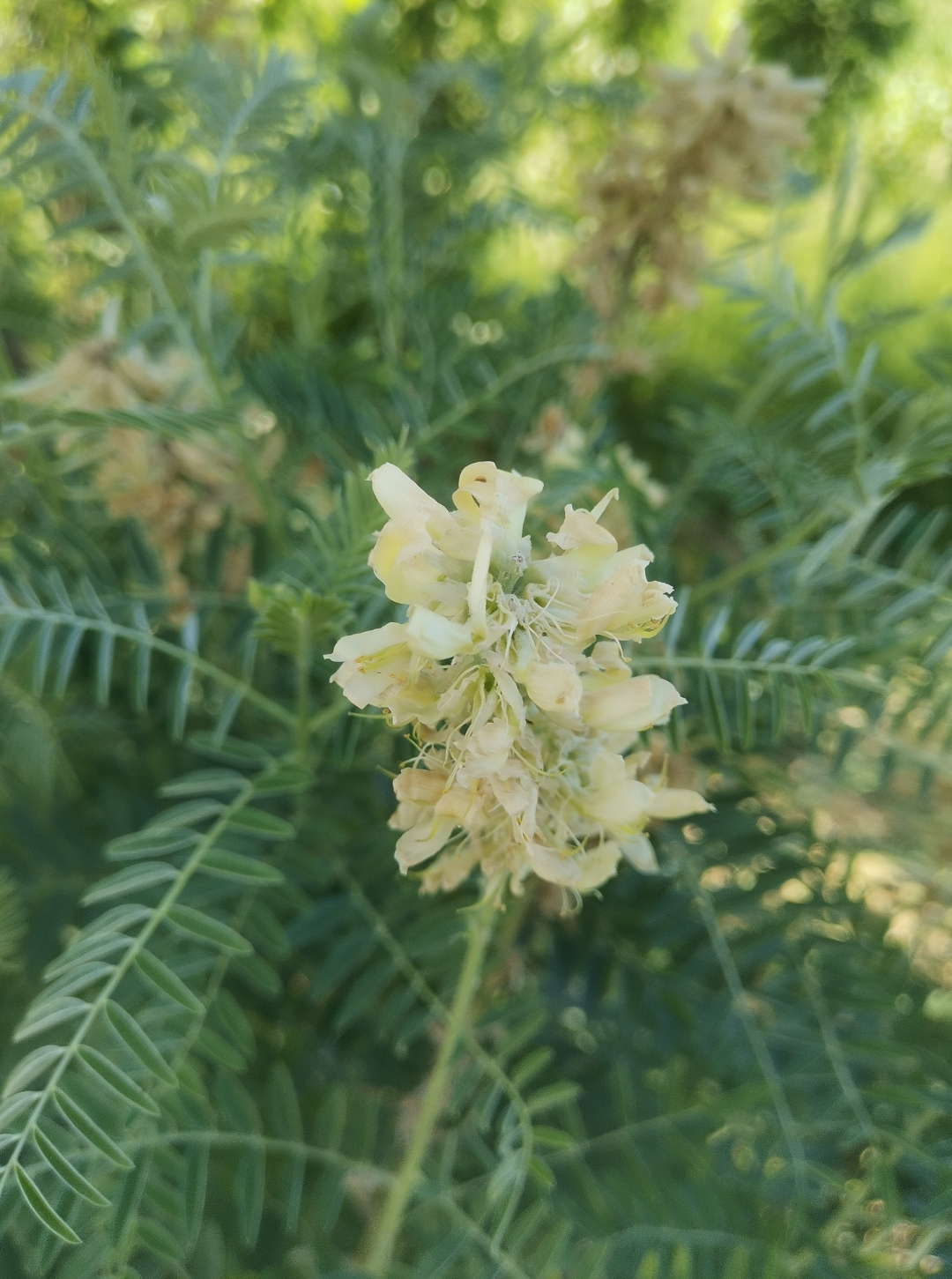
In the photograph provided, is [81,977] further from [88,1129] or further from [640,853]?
[640,853]

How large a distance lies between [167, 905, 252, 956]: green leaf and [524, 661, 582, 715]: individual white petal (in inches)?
5.0

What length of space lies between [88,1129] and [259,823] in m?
0.09

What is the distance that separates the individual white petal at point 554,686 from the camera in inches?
7.9

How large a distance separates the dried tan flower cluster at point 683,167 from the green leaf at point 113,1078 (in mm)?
412

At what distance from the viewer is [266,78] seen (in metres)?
0.40

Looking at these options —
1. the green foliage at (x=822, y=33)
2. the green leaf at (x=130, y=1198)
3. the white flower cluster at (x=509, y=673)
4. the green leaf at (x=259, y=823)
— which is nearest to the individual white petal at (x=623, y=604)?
the white flower cluster at (x=509, y=673)

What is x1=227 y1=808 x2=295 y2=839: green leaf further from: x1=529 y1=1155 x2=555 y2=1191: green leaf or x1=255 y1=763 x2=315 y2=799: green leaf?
x1=529 y1=1155 x2=555 y2=1191: green leaf

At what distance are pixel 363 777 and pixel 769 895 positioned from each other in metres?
0.18

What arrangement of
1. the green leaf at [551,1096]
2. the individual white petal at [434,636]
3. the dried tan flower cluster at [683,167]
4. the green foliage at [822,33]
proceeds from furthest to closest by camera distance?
1. the green foliage at [822,33]
2. the dried tan flower cluster at [683,167]
3. the green leaf at [551,1096]
4. the individual white petal at [434,636]

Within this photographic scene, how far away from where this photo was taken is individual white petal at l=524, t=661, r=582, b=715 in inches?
7.9

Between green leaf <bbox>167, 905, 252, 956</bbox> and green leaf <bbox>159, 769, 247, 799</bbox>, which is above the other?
green leaf <bbox>159, 769, 247, 799</bbox>

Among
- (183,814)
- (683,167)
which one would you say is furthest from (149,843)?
(683,167)

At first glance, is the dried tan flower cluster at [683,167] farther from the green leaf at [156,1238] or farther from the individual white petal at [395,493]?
the green leaf at [156,1238]

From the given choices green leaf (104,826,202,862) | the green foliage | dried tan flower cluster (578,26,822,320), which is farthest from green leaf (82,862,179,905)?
the green foliage
